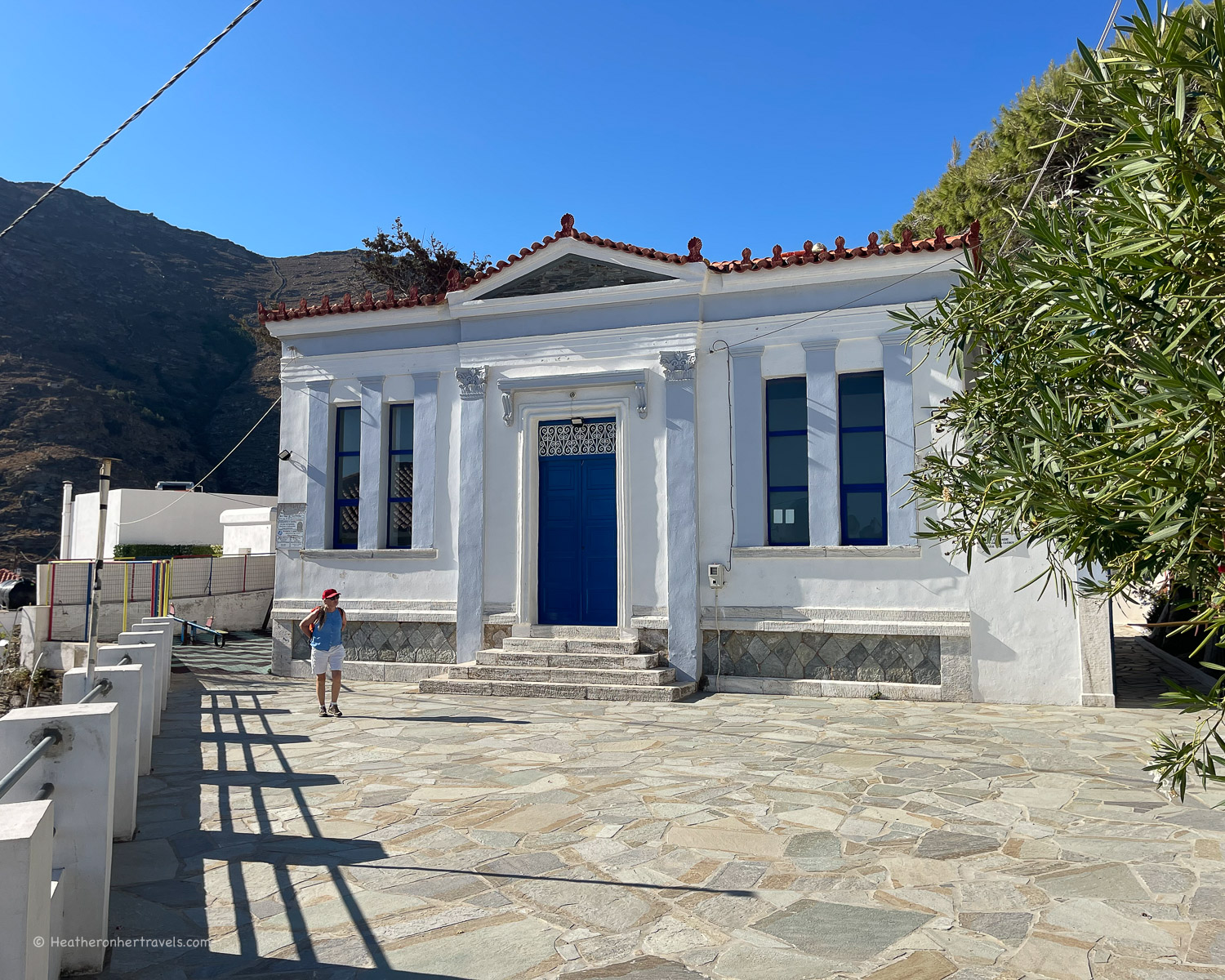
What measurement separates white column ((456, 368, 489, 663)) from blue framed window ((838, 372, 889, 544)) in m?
4.87

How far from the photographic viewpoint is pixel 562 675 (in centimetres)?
1047

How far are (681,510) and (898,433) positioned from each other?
284 centimetres

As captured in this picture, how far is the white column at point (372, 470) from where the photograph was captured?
12359 mm

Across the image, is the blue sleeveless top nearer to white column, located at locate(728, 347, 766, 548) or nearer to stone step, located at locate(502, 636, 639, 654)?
stone step, located at locate(502, 636, 639, 654)

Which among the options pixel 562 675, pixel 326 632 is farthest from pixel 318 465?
pixel 562 675

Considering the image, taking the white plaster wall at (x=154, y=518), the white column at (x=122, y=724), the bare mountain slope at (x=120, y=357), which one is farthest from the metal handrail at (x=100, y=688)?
the bare mountain slope at (x=120, y=357)

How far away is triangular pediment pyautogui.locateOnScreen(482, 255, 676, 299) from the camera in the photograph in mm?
11273

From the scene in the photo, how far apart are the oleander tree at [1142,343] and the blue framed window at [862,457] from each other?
6.02m

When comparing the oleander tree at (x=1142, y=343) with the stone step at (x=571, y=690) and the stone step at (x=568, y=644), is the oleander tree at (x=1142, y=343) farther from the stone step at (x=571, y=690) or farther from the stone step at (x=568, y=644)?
the stone step at (x=568, y=644)

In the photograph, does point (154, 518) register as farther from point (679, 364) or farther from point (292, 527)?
point (679, 364)

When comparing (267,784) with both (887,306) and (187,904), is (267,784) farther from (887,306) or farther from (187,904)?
(887,306)

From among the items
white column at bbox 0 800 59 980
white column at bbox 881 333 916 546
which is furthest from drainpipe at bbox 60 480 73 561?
white column at bbox 0 800 59 980

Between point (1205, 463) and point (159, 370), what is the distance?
2765 inches

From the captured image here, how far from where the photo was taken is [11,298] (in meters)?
59.3
